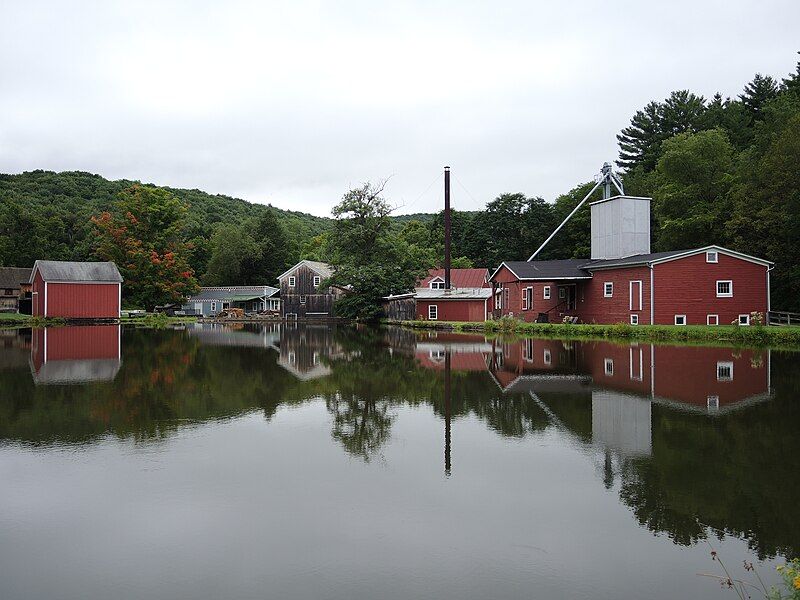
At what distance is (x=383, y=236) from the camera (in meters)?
58.6

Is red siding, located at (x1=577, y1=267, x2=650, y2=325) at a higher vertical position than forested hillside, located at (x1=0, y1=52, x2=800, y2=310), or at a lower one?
lower

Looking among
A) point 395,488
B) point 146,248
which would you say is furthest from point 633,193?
point 395,488

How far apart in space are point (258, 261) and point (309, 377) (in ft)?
231

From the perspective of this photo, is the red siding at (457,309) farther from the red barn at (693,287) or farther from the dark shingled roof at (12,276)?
the dark shingled roof at (12,276)

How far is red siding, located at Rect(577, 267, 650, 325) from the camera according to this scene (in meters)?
37.3

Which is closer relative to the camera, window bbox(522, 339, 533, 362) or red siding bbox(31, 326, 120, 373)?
window bbox(522, 339, 533, 362)

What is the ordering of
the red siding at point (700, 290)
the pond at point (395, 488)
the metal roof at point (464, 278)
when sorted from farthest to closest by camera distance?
the metal roof at point (464, 278) → the red siding at point (700, 290) → the pond at point (395, 488)

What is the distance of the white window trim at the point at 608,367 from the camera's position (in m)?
18.6

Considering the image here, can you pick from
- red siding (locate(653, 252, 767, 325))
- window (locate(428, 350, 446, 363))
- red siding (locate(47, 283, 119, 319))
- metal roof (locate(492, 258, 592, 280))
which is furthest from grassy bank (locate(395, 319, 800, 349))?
red siding (locate(47, 283, 119, 319))

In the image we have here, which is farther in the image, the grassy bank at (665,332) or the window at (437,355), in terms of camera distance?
the grassy bank at (665,332)

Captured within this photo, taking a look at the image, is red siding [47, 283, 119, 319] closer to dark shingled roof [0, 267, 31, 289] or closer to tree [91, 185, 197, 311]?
tree [91, 185, 197, 311]

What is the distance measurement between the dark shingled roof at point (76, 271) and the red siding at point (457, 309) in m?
25.8

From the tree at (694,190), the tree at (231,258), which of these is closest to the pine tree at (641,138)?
the tree at (694,190)

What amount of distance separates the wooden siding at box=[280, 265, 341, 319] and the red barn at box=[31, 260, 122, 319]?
670 inches
